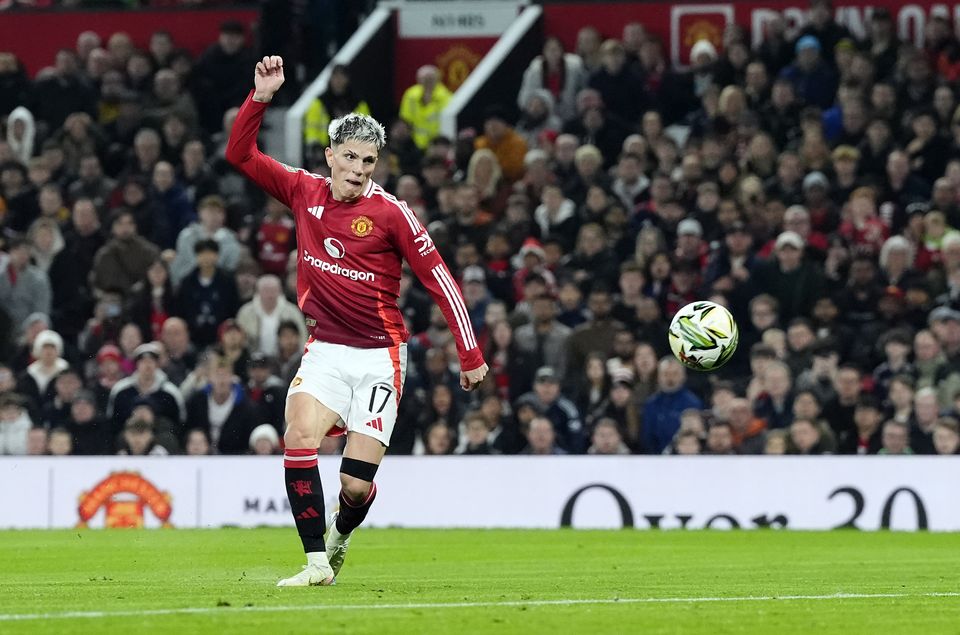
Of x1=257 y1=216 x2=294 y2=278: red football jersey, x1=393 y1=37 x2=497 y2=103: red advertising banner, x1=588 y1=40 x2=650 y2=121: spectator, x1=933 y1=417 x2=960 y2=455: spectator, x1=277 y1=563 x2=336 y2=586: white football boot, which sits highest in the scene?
x1=393 y1=37 x2=497 y2=103: red advertising banner

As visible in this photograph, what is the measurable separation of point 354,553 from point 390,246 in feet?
13.8

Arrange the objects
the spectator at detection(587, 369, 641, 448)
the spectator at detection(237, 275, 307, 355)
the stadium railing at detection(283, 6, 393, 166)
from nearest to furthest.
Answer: the spectator at detection(587, 369, 641, 448) → the spectator at detection(237, 275, 307, 355) → the stadium railing at detection(283, 6, 393, 166)

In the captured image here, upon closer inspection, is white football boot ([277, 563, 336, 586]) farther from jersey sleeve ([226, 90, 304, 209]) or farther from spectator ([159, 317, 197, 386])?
spectator ([159, 317, 197, 386])

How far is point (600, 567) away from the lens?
12.3 m

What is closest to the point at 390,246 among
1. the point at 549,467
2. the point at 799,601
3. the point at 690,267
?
the point at 799,601

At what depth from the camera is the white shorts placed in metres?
10.4

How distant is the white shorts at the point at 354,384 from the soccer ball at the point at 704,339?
2.45m

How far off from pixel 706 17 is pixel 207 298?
860 cm

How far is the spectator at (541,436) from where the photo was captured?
18.4 meters

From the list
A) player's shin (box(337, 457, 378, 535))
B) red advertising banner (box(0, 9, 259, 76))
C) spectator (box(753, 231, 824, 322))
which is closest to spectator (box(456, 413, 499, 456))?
spectator (box(753, 231, 824, 322))

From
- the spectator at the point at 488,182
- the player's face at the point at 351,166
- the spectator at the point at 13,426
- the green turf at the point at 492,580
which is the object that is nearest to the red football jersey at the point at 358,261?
the player's face at the point at 351,166

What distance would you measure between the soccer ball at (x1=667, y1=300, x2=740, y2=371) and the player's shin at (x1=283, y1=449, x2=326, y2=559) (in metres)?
2.94

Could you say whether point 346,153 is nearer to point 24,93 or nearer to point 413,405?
point 413,405

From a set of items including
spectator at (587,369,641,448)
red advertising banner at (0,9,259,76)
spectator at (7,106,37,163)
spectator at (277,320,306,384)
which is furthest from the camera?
red advertising banner at (0,9,259,76)
